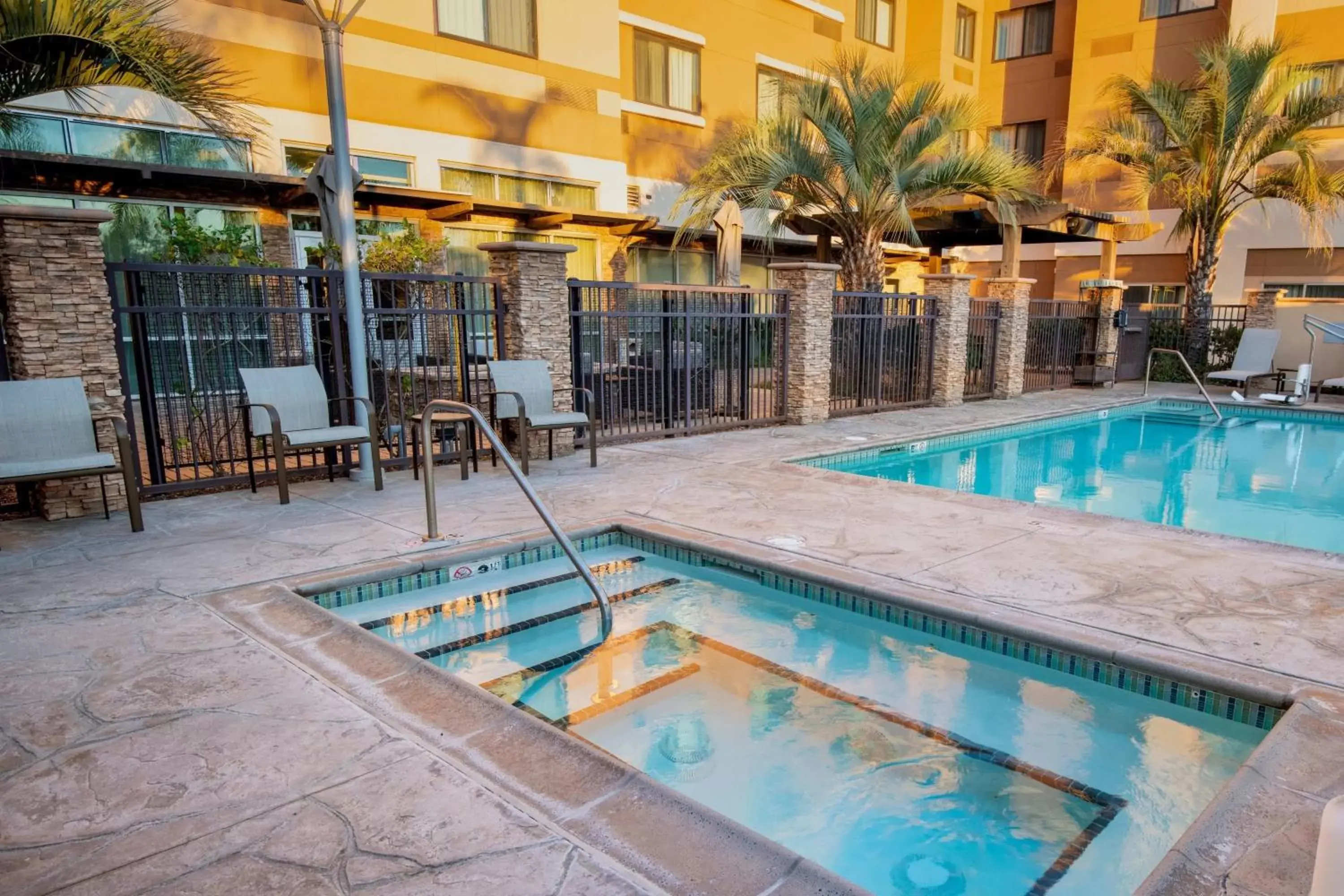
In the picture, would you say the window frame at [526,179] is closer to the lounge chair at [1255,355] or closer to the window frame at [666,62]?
the window frame at [666,62]

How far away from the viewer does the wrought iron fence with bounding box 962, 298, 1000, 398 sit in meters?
13.7

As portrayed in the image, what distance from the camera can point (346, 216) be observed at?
20.4ft

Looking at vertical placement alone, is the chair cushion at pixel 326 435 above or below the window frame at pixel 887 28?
below

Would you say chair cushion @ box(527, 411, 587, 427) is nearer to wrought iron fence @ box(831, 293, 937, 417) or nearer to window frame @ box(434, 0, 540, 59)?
Result: wrought iron fence @ box(831, 293, 937, 417)

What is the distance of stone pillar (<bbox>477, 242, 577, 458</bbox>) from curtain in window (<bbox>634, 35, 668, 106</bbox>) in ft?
34.1

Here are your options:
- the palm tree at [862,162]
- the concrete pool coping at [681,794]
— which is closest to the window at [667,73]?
the palm tree at [862,162]

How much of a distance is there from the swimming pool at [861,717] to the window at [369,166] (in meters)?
9.41

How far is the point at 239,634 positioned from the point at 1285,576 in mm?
5287

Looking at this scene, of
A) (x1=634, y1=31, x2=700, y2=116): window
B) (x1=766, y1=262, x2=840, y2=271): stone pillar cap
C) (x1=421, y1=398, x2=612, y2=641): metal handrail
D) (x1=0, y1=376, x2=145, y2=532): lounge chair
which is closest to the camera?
(x1=421, y1=398, x2=612, y2=641): metal handrail

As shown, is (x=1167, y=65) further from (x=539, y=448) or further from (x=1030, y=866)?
(x=1030, y=866)

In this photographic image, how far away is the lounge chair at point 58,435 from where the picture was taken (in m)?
4.93

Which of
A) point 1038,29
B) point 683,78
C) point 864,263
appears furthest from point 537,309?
point 1038,29

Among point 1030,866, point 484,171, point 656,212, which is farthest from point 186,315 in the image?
point 656,212

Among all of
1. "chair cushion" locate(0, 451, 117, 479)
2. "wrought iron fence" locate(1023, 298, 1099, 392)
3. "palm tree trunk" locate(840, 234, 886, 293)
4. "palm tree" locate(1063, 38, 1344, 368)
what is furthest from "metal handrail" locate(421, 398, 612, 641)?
"palm tree" locate(1063, 38, 1344, 368)
